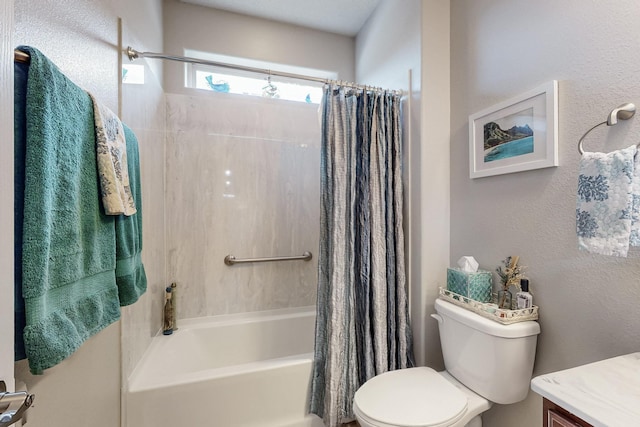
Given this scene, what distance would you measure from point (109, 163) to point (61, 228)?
0.87ft

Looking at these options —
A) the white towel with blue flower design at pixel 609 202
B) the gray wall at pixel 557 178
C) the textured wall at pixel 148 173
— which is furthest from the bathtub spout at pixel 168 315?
the white towel with blue flower design at pixel 609 202

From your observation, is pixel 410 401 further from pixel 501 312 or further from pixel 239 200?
pixel 239 200

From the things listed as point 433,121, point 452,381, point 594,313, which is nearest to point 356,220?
point 433,121

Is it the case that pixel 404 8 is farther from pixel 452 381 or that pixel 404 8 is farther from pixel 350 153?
pixel 452 381

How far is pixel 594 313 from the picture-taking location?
0.96 meters

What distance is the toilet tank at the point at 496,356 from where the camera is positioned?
1.07m

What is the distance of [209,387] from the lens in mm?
1344

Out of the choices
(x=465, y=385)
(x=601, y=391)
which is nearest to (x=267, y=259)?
(x=465, y=385)

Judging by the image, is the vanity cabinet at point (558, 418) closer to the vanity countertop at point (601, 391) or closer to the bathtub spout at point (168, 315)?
the vanity countertop at point (601, 391)

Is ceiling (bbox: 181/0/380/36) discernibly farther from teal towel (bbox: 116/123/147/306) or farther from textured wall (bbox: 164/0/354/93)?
teal towel (bbox: 116/123/147/306)

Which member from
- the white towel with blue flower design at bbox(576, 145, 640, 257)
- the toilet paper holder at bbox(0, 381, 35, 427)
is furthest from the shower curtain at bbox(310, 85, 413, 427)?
the toilet paper holder at bbox(0, 381, 35, 427)

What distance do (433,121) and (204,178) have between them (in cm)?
162

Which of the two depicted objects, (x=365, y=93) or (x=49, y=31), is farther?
(x=365, y=93)

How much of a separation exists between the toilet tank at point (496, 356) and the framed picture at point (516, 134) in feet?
2.18
